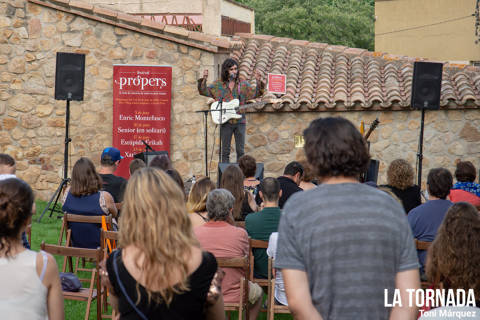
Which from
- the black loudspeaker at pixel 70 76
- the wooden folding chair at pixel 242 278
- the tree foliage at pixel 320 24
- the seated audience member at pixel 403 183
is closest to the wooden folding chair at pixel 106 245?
the wooden folding chair at pixel 242 278

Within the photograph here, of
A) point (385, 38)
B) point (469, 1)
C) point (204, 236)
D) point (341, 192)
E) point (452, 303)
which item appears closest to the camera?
point (341, 192)

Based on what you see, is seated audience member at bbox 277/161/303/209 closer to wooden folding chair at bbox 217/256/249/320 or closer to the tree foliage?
wooden folding chair at bbox 217/256/249/320

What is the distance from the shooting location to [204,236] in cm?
402

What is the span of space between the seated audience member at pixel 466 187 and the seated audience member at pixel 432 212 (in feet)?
2.95

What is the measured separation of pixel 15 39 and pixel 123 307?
→ 9088 mm

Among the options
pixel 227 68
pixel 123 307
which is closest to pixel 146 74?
pixel 227 68

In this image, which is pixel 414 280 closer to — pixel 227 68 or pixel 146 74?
pixel 227 68

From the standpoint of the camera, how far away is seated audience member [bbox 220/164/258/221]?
17.6 feet

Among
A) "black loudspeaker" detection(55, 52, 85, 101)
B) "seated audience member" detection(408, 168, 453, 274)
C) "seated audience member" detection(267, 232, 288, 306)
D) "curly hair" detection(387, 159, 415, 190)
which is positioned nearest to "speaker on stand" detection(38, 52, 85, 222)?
"black loudspeaker" detection(55, 52, 85, 101)

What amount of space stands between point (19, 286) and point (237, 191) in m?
3.13

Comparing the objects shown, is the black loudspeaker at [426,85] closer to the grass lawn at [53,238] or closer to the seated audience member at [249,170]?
the seated audience member at [249,170]

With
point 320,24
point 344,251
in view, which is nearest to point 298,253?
point 344,251

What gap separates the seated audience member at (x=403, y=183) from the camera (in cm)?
550

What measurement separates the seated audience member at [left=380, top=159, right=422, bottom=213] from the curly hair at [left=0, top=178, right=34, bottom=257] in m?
3.73
